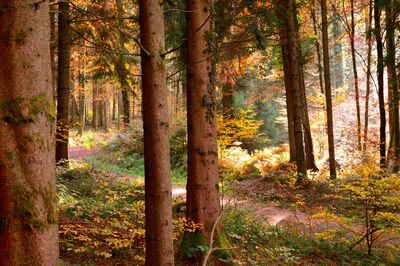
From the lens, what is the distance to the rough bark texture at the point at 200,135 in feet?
16.5

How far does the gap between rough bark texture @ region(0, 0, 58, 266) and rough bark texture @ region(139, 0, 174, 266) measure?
1.40 m

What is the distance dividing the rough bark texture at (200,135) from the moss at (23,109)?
3.23 meters

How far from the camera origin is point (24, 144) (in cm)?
187

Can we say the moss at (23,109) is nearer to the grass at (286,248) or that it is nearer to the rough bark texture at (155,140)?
the rough bark texture at (155,140)

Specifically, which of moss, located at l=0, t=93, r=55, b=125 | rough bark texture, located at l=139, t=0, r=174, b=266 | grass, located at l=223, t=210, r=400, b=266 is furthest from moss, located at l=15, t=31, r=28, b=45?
grass, located at l=223, t=210, r=400, b=266

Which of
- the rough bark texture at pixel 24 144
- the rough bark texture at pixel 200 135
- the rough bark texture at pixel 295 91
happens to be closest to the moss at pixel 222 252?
the rough bark texture at pixel 200 135

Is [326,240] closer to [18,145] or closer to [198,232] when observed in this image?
[198,232]

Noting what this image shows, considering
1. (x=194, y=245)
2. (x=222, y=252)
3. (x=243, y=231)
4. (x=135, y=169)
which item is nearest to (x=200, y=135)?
(x=194, y=245)

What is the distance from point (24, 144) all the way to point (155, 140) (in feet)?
5.01

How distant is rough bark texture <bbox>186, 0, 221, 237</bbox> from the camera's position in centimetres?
502

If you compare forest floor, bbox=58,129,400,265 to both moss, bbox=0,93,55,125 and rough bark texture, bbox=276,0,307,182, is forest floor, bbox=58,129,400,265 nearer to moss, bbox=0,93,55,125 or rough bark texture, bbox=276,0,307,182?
rough bark texture, bbox=276,0,307,182

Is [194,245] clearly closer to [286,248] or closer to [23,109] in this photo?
[286,248]

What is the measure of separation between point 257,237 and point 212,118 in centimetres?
274

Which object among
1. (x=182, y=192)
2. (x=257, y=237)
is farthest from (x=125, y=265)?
(x=182, y=192)
